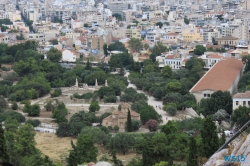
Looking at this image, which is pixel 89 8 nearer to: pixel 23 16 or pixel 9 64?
pixel 23 16

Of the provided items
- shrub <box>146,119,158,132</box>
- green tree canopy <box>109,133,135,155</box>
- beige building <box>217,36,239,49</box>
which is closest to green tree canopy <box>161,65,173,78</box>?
shrub <box>146,119,158,132</box>

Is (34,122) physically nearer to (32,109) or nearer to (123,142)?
(32,109)

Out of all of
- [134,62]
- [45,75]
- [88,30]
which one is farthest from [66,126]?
[88,30]

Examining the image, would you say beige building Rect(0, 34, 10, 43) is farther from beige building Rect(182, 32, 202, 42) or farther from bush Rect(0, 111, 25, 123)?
bush Rect(0, 111, 25, 123)

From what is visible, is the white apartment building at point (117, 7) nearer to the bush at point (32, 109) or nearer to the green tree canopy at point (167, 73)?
the green tree canopy at point (167, 73)

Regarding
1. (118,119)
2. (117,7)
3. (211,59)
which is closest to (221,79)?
(211,59)

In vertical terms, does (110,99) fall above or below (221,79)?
below

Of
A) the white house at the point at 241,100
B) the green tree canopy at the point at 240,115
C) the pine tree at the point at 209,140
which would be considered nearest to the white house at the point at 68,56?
the white house at the point at 241,100
